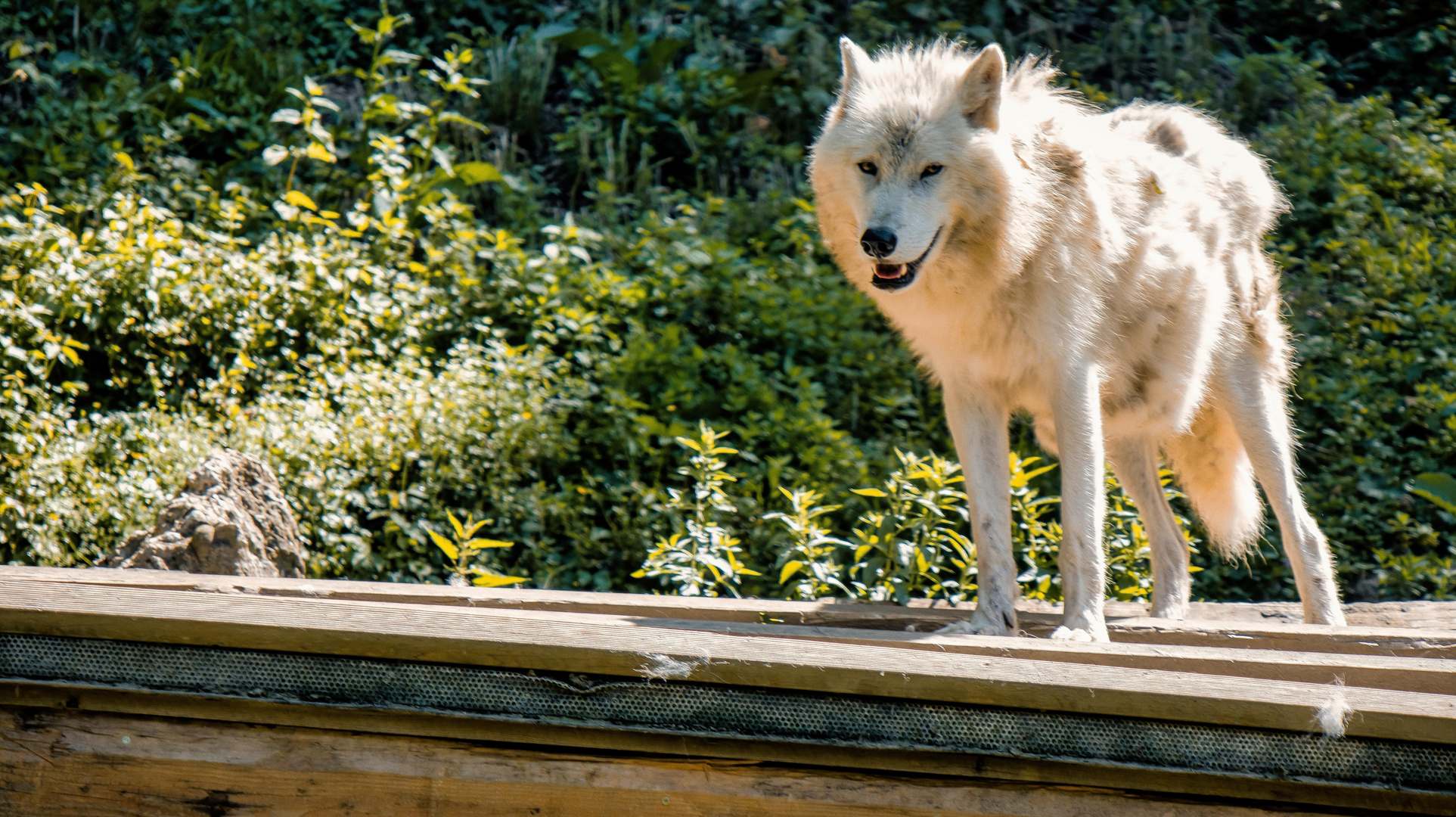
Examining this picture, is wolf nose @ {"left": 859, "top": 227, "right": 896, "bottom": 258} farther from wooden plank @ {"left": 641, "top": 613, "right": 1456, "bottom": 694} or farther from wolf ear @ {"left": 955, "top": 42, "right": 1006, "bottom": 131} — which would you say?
wooden plank @ {"left": 641, "top": 613, "right": 1456, "bottom": 694}

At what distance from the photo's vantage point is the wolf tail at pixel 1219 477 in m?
4.40

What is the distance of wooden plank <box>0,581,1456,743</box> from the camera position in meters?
2.00

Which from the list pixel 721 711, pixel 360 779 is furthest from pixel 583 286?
pixel 721 711

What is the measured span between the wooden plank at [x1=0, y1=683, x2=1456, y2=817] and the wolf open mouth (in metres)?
1.55

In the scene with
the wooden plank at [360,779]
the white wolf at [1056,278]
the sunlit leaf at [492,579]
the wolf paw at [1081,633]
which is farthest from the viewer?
the sunlit leaf at [492,579]

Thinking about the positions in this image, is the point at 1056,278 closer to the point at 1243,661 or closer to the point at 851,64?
the point at 851,64

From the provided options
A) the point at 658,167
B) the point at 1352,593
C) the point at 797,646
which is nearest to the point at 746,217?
the point at 658,167

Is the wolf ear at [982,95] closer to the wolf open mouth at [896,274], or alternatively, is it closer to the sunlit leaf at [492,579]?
the wolf open mouth at [896,274]

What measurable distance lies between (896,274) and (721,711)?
62.3 inches

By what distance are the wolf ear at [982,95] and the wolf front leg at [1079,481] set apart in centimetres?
81

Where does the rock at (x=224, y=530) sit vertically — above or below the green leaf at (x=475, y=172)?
below

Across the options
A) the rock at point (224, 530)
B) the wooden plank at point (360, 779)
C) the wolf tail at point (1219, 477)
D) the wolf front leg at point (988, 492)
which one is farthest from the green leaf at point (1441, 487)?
the rock at point (224, 530)

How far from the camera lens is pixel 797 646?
2.21 meters

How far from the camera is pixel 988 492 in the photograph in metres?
3.56
